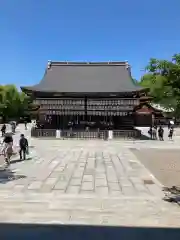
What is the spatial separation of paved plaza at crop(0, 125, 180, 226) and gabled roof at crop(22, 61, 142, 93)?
75.1 ft

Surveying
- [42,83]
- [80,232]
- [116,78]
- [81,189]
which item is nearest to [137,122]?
[116,78]

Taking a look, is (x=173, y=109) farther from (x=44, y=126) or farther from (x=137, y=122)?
(x=137, y=122)

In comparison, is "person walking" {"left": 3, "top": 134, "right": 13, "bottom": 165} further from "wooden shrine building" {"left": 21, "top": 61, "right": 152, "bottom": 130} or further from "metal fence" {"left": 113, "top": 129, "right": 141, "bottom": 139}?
"wooden shrine building" {"left": 21, "top": 61, "right": 152, "bottom": 130}

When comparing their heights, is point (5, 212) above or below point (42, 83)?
below

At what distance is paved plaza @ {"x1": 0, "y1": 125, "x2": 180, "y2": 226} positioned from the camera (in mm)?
7848

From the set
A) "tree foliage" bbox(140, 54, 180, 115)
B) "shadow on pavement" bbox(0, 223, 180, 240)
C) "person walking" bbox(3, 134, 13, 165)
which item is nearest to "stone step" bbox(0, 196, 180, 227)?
"shadow on pavement" bbox(0, 223, 180, 240)

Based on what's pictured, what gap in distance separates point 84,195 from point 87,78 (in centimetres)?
3551

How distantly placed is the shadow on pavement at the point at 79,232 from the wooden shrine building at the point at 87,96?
31556 mm

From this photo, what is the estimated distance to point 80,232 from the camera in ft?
22.2

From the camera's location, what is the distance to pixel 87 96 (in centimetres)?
3975

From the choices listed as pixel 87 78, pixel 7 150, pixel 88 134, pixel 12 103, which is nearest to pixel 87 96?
pixel 88 134

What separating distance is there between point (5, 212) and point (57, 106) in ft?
105

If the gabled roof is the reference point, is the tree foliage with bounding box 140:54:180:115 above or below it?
below

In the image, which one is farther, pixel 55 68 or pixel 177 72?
pixel 55 68
